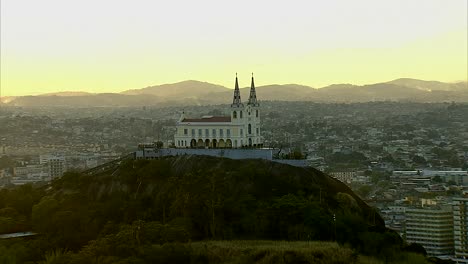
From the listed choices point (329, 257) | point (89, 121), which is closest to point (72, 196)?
point (329, 257)

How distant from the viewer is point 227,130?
61.0 meters

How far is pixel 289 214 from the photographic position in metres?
46.3

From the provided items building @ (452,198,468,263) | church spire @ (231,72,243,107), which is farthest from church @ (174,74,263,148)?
building @ (452,198,468,263)

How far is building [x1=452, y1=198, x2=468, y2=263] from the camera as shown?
59406 millimetres

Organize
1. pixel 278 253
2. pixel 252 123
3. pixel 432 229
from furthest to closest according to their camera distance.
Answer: pixel 432 229 < pixel 252 123 < pixel 278 253

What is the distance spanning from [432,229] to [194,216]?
73.5ft

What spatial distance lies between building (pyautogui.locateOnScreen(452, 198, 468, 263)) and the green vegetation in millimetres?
9405

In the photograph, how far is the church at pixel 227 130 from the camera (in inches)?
2395

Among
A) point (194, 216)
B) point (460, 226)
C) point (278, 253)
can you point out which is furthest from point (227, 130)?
point (278, 253)

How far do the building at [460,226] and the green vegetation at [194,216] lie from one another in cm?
941

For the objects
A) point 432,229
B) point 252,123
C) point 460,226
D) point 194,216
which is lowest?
point 432,229

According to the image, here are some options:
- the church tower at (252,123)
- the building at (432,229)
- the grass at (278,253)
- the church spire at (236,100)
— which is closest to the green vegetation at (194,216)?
the grass at (278,253)

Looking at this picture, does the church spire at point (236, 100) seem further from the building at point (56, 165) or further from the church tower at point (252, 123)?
the building at point (56, 165)

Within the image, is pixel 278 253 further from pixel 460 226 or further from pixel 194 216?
pixel 460 226
